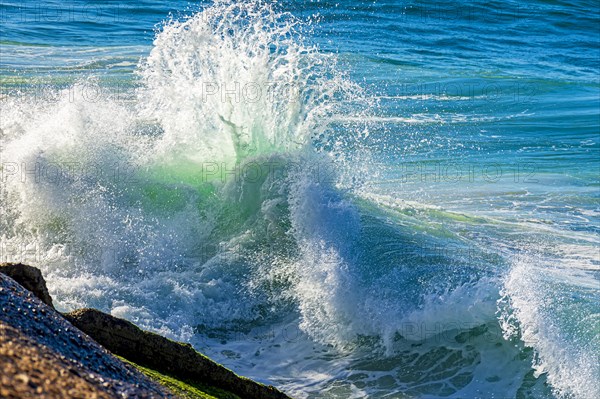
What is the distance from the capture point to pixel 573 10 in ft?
88.7

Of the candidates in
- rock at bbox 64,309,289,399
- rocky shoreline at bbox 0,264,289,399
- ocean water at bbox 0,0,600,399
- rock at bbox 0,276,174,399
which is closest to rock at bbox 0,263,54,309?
rocky shoreline at bbox 0,264,289,399

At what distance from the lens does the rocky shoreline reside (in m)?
2.13

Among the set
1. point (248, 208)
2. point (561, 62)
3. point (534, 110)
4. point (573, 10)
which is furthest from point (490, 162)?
point (573, 10)

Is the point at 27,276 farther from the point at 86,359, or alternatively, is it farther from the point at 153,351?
the point at 86,359

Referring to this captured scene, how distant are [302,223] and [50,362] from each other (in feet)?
21.4

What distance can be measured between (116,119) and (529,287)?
529cm

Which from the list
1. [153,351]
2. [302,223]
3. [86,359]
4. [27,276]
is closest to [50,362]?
[86,359]

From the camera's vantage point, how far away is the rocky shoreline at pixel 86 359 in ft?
6.99

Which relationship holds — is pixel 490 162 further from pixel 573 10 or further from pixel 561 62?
pixel 573 10

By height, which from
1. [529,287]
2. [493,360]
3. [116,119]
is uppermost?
[116,119]

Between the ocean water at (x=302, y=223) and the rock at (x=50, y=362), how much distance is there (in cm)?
368

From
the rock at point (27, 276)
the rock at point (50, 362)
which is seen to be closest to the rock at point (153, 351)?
the rock at point (27, 276)

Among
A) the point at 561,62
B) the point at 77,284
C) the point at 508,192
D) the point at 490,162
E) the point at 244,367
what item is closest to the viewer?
the point at 244,367

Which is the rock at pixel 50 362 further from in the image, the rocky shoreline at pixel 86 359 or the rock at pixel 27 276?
the rock at pixel 27 276
